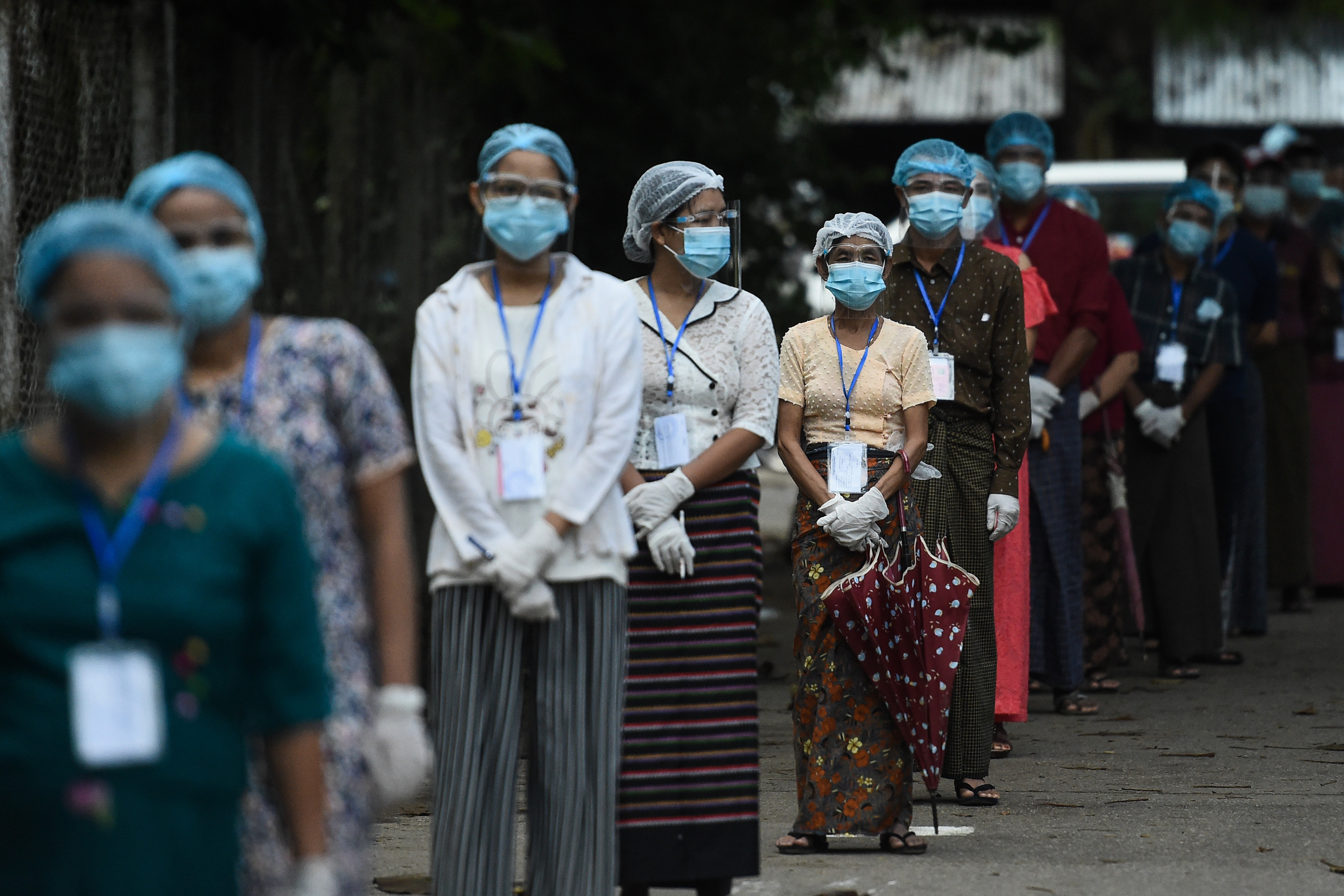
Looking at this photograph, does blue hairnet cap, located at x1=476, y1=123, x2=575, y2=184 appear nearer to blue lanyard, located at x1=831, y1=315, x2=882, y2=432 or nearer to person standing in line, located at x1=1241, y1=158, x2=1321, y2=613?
blue lanyard, located at x1=831, y1=315, x2=882, y2=432

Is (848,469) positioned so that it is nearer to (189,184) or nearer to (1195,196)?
(189,184)

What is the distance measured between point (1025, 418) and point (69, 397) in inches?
182

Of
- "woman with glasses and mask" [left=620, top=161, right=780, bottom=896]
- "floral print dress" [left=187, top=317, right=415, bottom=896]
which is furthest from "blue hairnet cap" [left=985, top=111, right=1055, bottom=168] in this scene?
"floral print dress" [left=187, top=317, right=415, bottom=896]

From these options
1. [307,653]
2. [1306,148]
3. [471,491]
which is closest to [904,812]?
[471,491]

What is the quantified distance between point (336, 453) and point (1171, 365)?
21.9 ft

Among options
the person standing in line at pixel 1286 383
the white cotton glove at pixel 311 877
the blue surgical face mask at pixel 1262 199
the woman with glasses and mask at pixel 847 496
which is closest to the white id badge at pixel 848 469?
the woman with glasses and mask at pixel 847 496

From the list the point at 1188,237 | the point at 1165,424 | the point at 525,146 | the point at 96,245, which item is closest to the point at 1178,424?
the point at 1165,424

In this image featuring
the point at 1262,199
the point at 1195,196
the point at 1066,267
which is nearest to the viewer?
the point at 1066,267

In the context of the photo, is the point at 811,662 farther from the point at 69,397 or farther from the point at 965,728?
the point at 69,397

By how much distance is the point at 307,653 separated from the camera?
116 inches

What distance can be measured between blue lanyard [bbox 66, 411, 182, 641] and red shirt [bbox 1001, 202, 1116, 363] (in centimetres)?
612

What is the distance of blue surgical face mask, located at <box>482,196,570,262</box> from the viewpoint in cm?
455

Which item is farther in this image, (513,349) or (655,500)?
(655,500)

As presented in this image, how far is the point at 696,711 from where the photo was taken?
5215 millimetres
